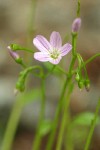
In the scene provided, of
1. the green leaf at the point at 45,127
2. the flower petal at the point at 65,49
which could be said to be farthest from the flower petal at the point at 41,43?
the green leaf at the point at 45,127

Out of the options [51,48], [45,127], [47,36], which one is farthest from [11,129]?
[47,36]

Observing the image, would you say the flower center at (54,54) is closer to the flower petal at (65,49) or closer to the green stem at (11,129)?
the flower petal at (65,49)

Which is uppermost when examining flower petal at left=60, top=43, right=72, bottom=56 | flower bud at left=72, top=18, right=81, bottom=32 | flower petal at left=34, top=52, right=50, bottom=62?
flower bud at left=72, top=18, right=81, bottom=32

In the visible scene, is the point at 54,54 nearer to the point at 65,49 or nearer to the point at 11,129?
the point at 65,49

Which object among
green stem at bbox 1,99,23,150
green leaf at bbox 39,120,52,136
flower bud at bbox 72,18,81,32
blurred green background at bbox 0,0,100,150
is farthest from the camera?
blurred green background at bbox 0,0,100,150

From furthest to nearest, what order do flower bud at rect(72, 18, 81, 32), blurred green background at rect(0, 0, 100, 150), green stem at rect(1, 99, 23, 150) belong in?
1. blurred green background at rect(0, 0, 100, 150)
2. green stem at rect(1, 99, 23, 150)
3. flower bud at rect(72, 18, 81, 32)

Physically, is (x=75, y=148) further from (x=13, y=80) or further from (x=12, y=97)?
(x=13, y=80)

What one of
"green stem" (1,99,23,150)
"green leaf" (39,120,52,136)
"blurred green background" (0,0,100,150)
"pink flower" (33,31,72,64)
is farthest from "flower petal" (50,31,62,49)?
"green stem" (1,99,23,150)

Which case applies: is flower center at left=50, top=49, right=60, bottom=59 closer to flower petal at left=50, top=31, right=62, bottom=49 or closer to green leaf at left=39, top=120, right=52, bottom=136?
flower petal at left=50, top=31, right=62, bottom=49
